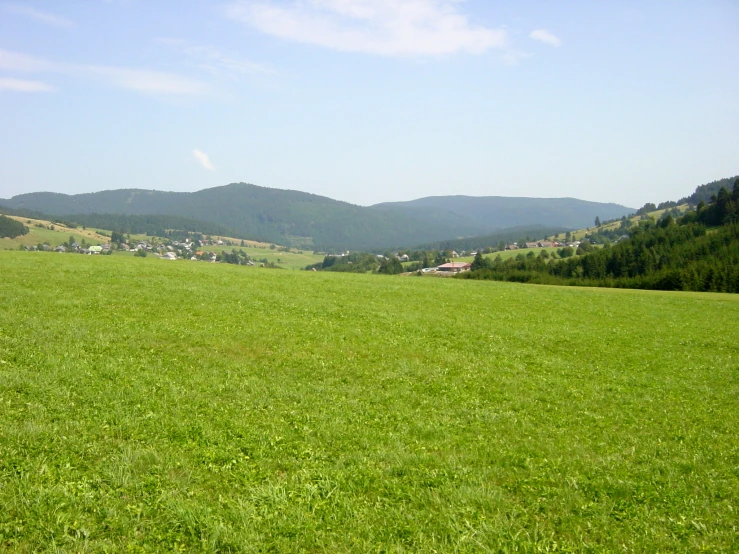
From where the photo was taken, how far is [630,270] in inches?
5778

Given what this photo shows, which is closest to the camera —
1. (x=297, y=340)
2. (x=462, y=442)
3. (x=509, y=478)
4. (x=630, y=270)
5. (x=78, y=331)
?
(x=509, y=478)

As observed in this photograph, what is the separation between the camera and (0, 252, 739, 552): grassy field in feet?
27.1

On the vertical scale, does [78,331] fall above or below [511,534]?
above

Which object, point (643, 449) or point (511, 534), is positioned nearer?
point (511, 534)

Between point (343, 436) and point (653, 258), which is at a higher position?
point (343, 436)

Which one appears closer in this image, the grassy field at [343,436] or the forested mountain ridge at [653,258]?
the grassy field at [343,436]

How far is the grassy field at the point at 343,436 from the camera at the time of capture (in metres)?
8.26

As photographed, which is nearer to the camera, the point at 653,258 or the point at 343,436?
the point at 343,436

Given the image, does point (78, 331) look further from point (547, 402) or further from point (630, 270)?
point (630, 270)

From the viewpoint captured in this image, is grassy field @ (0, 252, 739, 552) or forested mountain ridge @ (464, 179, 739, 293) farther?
forested mountain ridge @ (464, 179, 739, 293)

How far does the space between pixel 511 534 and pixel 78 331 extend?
16586mm

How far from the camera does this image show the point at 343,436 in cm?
1202

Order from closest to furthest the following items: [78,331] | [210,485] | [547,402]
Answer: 1. [210,485]
2. [547,402]
3. [78,331]

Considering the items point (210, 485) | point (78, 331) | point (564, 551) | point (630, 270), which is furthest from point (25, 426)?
point (630, 270)
